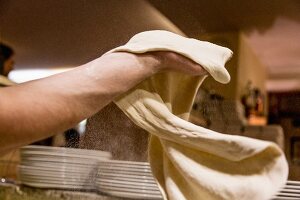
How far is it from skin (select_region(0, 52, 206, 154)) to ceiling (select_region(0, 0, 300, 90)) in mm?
88

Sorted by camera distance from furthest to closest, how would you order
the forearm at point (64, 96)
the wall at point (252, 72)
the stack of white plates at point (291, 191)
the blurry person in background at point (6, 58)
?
1. the wall at point (252, 72)
2. the blurry person in background at point (6, 58)
3. the stack of white plates at point (291, 191)
4. the forearm at point (64, 96)

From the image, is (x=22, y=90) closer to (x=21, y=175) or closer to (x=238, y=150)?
(x=238, y=150)

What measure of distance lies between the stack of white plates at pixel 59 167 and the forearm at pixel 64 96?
0.12 m

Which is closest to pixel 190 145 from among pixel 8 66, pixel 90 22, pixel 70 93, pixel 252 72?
pixel 70 93

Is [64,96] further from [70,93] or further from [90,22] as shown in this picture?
[90,22]

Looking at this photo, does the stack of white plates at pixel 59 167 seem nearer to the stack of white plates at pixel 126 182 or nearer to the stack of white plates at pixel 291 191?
the stack of white plates at pixel 126 182

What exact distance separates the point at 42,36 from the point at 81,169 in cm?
17

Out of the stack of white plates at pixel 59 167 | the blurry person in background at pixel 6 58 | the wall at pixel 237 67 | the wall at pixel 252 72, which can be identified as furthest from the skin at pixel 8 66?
the wall at pixel 252 72

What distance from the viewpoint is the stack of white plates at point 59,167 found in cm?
47

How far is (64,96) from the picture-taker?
31 centimetres

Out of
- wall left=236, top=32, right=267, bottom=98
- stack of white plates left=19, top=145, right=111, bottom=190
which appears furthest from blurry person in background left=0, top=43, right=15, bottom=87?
wall left=236, top=32, right=267, bottom=98

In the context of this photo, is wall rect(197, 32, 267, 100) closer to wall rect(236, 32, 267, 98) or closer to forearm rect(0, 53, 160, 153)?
wall rect(236, 32, 267, 98)

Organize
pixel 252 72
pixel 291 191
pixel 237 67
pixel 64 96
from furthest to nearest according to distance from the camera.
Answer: pixel 252 72, pixel 237 67, pixel 291 191, pixel 64 96

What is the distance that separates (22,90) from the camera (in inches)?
11.9
